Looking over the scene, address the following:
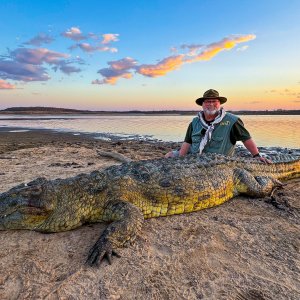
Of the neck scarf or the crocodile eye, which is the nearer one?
the crocodile eye

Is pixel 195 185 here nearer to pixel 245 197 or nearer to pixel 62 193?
pixel 245 197

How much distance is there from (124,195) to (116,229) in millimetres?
675

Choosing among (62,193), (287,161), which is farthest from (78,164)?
(287,161)

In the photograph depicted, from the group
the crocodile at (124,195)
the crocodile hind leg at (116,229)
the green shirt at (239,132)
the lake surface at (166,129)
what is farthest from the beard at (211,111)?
the lake surface at (166,129)

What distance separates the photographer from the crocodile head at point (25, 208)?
Answer: 380 centimetres

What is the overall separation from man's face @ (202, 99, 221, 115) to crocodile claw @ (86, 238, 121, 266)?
3.99 metres

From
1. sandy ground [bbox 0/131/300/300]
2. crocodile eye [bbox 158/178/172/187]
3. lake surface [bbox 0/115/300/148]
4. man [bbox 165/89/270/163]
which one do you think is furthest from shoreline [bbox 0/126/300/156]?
sandy ground [bbox 0/131/300/300]

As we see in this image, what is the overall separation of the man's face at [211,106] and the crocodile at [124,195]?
4.25 feet

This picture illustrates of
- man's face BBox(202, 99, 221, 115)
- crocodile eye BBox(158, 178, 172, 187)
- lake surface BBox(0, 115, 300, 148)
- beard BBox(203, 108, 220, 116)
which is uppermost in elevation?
man's face BBox(202, 99, 221, 115)

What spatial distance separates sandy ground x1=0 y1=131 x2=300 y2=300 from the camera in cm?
279

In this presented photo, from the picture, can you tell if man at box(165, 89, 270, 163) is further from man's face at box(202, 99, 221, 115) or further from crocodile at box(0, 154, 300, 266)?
crocodile at box(0, 154, 300, 266)

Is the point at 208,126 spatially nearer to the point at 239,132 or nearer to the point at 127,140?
the point at 239,132

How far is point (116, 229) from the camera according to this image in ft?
11.9

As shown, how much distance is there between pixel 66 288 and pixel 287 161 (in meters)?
5.48
